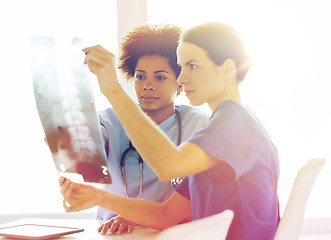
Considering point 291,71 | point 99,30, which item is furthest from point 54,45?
point 291,71

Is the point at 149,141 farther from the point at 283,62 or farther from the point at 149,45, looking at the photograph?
the point at 283,62

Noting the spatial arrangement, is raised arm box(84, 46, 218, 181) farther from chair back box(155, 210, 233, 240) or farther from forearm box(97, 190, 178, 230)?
forearm box(97, 190, 178, 230)

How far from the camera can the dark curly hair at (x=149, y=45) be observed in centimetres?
157

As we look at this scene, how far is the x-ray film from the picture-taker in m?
1.03

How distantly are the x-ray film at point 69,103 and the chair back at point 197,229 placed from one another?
0.44 m

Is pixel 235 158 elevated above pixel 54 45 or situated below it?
below

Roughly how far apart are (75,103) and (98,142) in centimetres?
11

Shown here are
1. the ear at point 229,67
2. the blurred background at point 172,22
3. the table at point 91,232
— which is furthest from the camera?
the blurred background at point 172,22

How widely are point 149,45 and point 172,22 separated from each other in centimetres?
88

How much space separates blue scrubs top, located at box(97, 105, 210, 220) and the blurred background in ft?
2.74

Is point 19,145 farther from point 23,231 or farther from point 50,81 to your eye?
point 50,81

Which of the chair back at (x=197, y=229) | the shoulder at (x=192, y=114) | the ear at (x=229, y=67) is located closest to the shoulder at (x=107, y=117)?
the shoulder at (x=192, y=114)

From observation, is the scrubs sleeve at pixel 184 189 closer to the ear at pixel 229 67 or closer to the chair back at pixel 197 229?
the ear at pixel 229 67

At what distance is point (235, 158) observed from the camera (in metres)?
0.89
